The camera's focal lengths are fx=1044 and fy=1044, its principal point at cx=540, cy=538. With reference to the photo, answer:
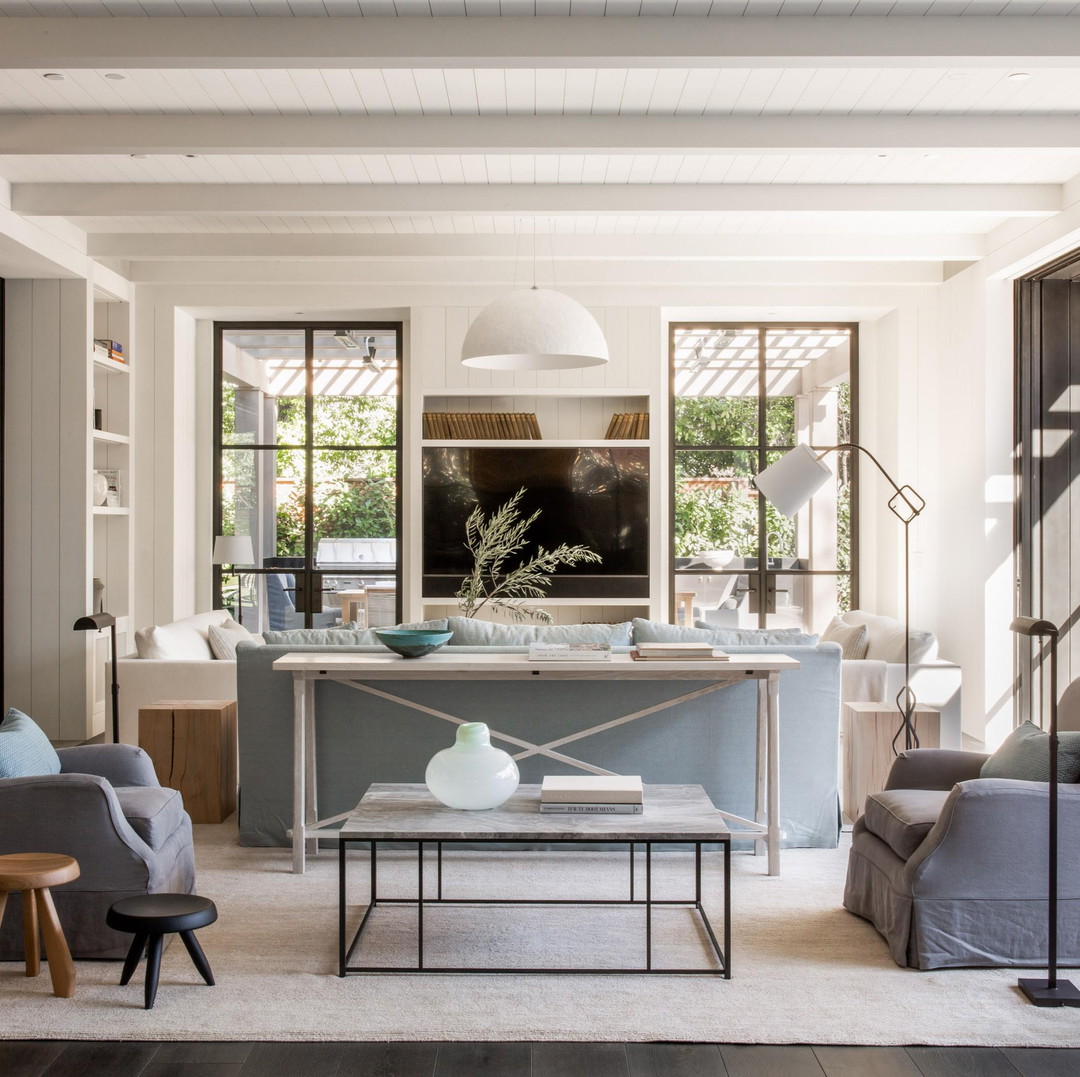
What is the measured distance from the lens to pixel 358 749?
4.04 metres

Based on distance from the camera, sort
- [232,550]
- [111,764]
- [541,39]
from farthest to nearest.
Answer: [232,550]
[541,39]
[111,764]

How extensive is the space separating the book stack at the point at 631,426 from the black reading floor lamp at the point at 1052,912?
4.60 m

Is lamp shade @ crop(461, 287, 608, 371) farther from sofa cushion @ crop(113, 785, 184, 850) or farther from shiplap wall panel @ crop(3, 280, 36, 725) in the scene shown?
shiplap wall panel @ crop(3, 280, 36, 725)

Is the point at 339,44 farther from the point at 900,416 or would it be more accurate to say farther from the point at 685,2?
the point at 900,416

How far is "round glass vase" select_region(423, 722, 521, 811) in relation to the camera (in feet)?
9.75

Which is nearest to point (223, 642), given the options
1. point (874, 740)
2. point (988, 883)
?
point (874, 740)

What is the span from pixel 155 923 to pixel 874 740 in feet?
9.74

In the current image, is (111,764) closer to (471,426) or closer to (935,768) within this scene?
(935,768)

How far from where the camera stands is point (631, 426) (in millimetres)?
7324

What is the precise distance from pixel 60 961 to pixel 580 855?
1905 mm

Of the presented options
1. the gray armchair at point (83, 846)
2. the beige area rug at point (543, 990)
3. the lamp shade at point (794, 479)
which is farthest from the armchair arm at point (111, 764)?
the lamp shade at point (794, 479)

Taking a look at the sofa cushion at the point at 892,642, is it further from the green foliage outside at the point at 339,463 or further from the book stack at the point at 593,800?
the green foliage outside at the point at 339,463

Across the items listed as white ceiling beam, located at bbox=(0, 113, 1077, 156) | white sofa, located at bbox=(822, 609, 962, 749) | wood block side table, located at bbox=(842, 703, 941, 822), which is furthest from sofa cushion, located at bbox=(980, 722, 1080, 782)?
white ceiling beam, located at bbox=(0, 113, 1077, 156)

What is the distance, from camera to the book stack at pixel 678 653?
3.78 m
